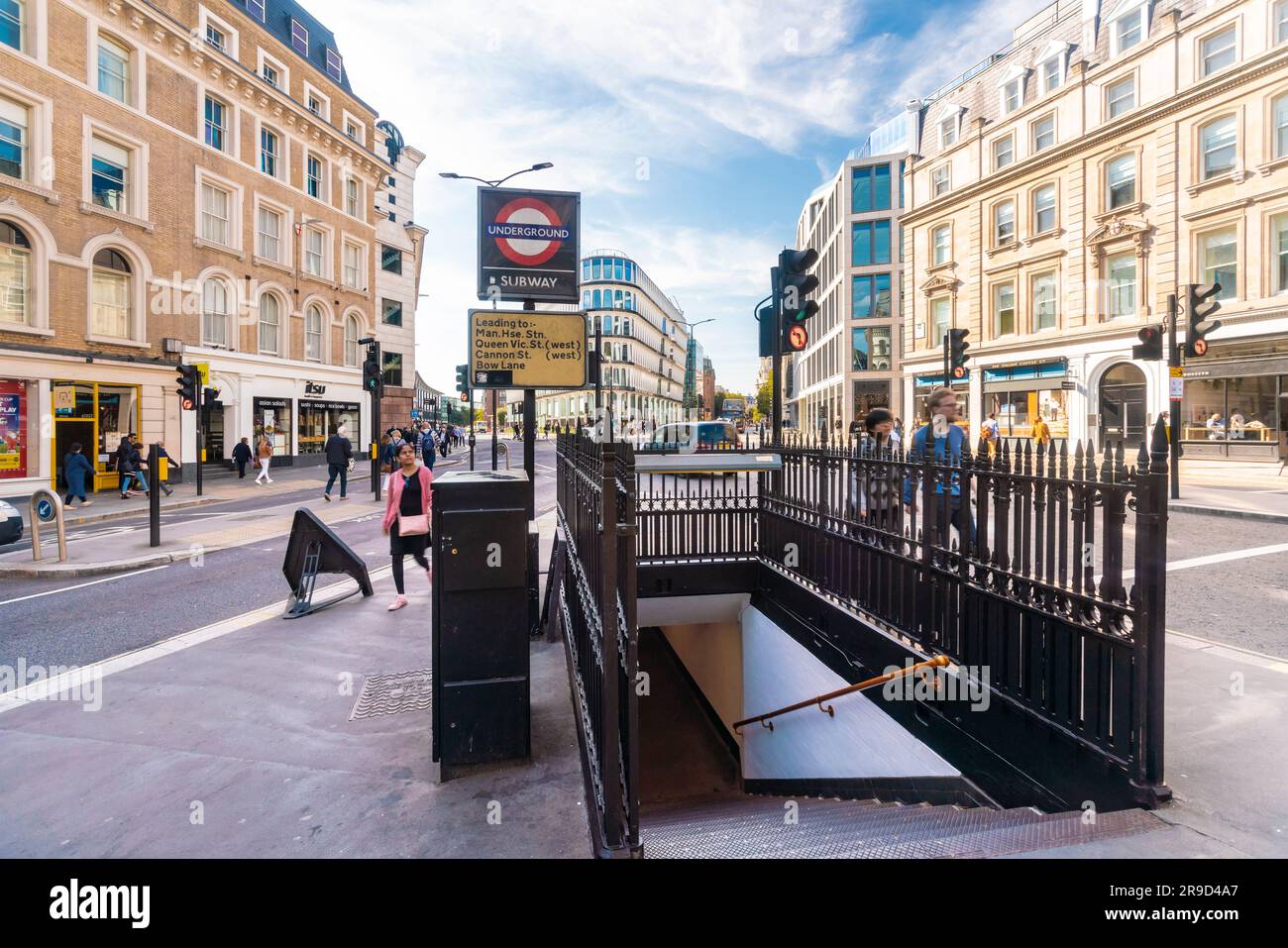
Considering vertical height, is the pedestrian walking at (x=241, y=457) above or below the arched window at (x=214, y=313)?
below

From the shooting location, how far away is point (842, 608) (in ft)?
18.4

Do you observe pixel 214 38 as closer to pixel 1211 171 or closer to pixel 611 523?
pixel 611 523

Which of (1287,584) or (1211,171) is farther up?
(1211,171)

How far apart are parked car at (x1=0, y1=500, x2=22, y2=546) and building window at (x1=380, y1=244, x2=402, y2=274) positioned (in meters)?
30.4

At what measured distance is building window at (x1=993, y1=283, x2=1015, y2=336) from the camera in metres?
29.5

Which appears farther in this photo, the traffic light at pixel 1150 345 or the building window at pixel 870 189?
the building window at pixel 870 189

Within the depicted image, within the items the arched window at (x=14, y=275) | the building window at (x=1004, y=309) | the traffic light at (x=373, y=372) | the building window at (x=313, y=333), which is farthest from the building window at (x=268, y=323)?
the building window at (x=1004, y=309)

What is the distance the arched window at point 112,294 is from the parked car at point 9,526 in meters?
12.3

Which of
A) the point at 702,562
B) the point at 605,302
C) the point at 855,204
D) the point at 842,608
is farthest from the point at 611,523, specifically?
the point at 605,302

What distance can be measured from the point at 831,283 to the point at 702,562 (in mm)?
44612

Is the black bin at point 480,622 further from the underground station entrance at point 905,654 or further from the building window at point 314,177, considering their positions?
the building window at point 314,177

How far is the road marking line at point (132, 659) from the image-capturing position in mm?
4648
